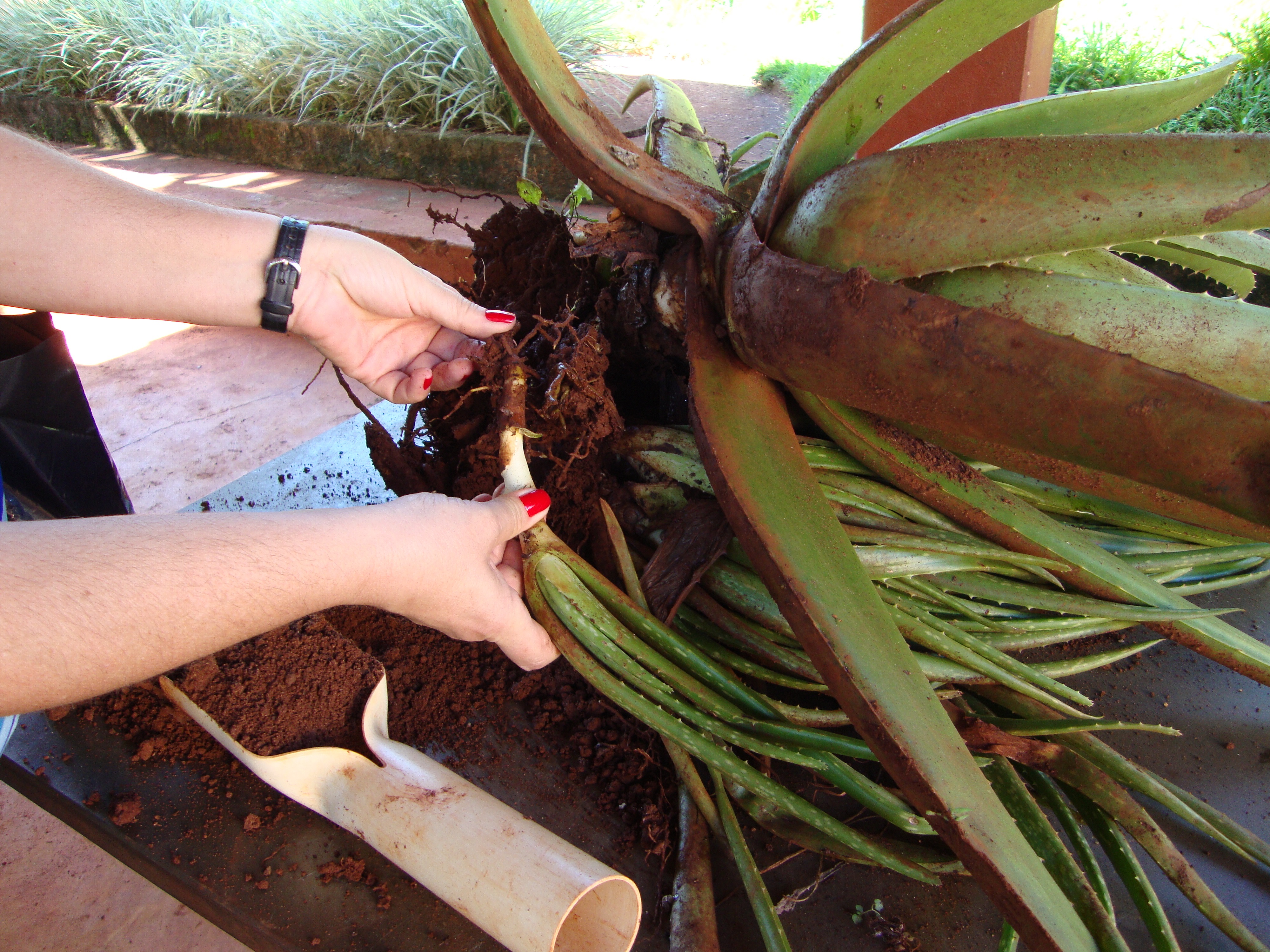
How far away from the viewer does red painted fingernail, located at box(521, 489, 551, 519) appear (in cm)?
87

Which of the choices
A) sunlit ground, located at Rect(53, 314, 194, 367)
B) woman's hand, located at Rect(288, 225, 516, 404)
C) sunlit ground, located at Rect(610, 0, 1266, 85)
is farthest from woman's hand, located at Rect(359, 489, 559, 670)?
sunlit ground, located at Rect(53, 314, 194, 367)

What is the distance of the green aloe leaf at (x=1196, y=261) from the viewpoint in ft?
3.01

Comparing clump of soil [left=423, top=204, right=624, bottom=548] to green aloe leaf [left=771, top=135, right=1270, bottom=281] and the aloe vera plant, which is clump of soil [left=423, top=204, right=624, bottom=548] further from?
green aloe leaf [left=771, top=135, right=1270, bottom=281]

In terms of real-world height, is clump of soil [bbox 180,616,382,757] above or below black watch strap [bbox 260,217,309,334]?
below

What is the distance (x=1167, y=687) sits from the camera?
3.43ft

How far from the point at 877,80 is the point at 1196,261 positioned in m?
0.48

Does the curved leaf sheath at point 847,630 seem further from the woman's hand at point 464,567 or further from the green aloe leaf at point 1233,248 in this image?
the green aloe leaf at point 1233,248

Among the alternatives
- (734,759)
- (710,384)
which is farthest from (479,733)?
(710,384)

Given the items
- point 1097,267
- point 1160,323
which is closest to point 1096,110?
point 1097,267

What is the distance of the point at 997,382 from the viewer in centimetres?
60

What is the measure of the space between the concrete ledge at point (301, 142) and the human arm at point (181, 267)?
1.85m

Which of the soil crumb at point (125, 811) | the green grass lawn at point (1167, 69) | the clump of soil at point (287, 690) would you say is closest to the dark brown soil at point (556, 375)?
the clump of soil at point (287, 690)

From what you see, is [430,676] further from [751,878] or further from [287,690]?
[751,878]

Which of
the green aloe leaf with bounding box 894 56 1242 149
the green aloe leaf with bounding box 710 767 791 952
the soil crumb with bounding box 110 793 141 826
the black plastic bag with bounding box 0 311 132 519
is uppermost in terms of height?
the green aloe leaf with bounding box 894 56 1242 149
